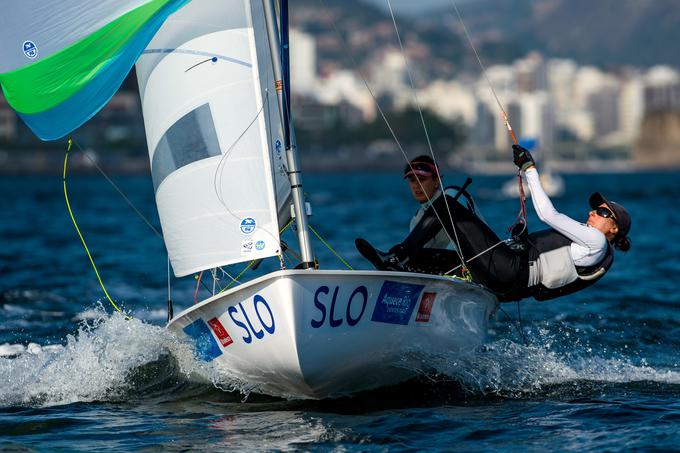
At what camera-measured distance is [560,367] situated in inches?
269

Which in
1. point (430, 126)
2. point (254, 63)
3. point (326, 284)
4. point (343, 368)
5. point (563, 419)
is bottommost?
point (563, 419)

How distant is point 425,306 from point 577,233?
3.22 ft

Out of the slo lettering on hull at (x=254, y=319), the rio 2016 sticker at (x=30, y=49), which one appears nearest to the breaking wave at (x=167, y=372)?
the slo lettering on hull at (x=254, y=319)

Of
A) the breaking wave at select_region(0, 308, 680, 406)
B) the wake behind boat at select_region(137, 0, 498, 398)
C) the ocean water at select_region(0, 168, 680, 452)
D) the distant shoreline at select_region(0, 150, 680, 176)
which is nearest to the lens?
the ocean water at select_region(0, 168, 680, 452)

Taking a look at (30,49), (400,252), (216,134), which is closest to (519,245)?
(400,252)

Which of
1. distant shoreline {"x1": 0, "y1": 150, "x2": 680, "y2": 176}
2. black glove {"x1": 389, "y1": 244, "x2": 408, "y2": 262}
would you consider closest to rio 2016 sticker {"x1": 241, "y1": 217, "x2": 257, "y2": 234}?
black glove {"x1": 389, "y1": 244, "x2": 408, "y2": 262}

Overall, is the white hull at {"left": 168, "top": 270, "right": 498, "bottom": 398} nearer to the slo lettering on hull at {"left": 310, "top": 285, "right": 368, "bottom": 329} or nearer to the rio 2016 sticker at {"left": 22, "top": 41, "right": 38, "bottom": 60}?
the slo lettering on hull at {"left": 310, "top": 285, "right": 368, "bottom": 329}

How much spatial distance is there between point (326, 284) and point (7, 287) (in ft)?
23.2

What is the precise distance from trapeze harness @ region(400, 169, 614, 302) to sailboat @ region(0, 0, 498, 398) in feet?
0.60

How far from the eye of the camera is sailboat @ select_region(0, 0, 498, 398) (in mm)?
5617

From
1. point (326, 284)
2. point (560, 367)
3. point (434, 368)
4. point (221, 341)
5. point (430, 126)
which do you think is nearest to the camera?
point (326, 284)

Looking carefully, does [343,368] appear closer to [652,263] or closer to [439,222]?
[439,222]

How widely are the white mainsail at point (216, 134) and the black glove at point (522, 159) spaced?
126 centimetres

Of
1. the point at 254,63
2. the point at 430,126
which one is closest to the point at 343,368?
the point at 254,63
